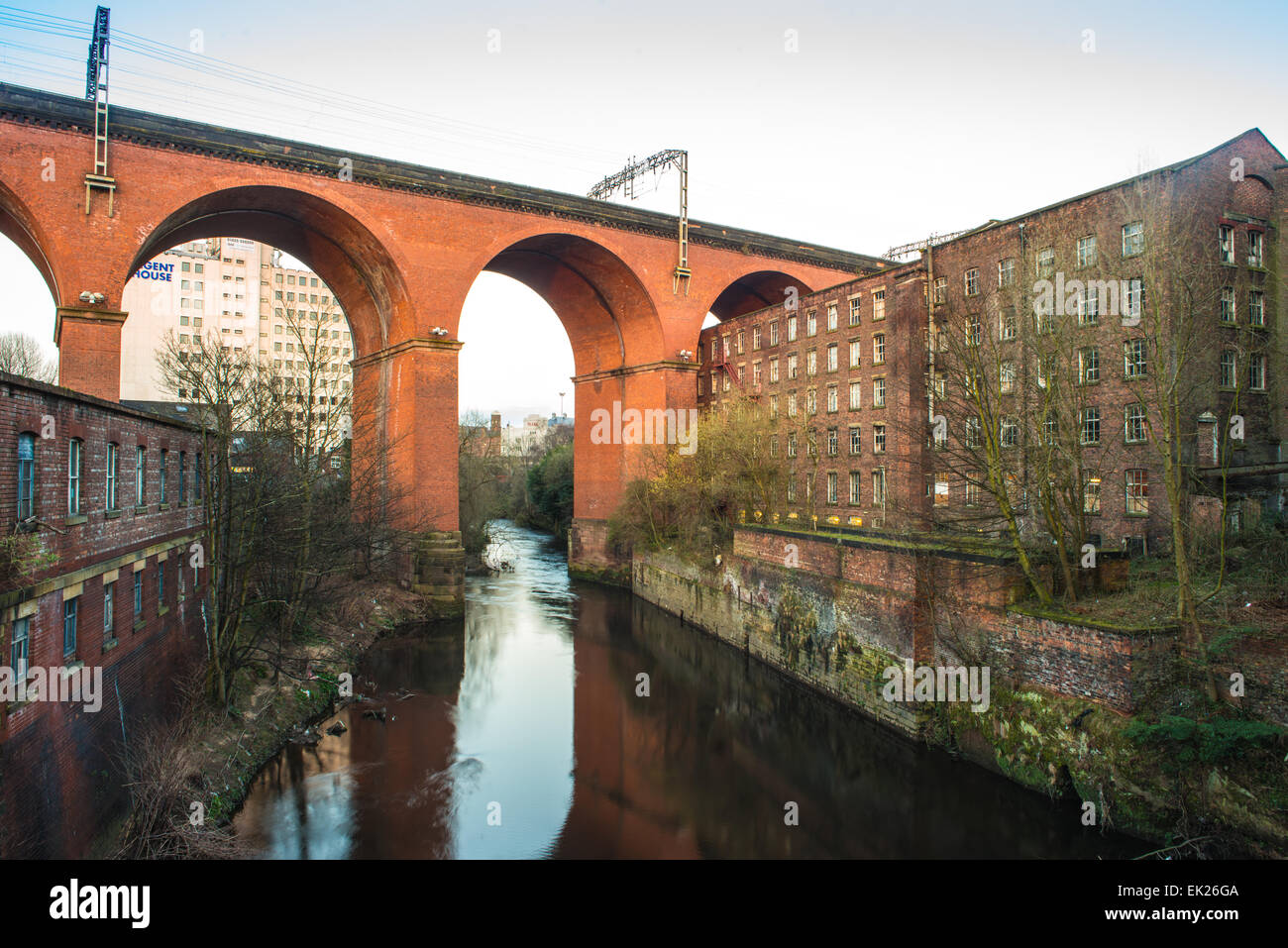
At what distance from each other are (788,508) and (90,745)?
22571 millimetres

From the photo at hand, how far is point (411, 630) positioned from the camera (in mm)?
23734

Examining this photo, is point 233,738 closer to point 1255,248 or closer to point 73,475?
point 73,475

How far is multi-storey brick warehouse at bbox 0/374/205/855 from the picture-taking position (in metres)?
7.04

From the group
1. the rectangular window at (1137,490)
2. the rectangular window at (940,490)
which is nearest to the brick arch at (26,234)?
the rectangular window at (940,490)

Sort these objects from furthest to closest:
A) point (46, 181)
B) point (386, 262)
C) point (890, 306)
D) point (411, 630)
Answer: point (890, 306)
point (386, 262)
point (411, 630)
point (46, 181)

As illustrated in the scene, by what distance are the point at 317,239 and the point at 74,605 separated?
21007mm

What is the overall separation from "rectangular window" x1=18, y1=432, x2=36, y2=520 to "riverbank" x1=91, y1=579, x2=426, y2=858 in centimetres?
347

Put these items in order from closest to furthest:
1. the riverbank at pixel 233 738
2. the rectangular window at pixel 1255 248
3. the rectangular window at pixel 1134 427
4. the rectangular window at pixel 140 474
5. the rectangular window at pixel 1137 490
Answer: the riverbank at pixel 233 738 → the rectangular window at pixel 140 474 → the rectangular window at pixel 1137 490 → the rectangular window at pixel 1134 427 → the rectangular window at pixel 1255 248

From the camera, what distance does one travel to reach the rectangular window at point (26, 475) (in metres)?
7.47

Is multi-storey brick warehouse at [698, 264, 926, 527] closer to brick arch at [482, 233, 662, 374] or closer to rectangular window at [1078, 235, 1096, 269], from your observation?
brick arch at [482, 233, 662, 374]

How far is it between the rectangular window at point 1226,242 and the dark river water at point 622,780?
14.5 metres

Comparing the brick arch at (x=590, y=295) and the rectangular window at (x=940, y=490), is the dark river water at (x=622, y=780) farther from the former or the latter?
the brick arch at (x=590, y=295)

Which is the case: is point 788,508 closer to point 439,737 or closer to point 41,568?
point 439,737
